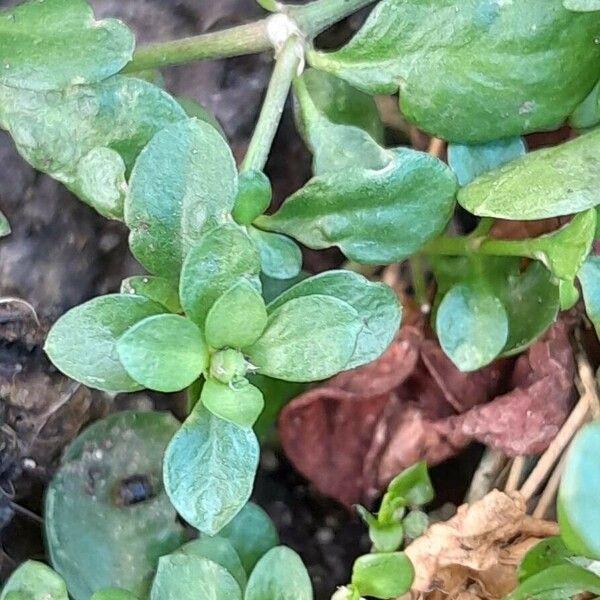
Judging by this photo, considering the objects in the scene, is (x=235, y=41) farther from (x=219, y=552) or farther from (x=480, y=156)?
(x=219, y=552)

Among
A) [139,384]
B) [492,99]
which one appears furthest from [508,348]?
[139,384]

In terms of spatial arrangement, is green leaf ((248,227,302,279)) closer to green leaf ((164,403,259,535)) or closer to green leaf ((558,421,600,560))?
green leaf ((164,403,259,535))

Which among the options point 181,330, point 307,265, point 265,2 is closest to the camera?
point 181,330

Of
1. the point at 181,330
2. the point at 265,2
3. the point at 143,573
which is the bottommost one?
the point at 143,573

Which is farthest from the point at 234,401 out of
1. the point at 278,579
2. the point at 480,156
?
the point at 480,156

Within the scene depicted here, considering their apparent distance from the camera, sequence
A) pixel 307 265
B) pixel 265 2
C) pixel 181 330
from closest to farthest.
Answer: pixel 181 330 → pixel 265 2 → pixel 307 265

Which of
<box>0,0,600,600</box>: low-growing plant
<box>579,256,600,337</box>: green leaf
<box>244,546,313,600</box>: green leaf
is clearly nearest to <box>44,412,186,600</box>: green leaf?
<box>0,0,600,600</box>: low-growing plant

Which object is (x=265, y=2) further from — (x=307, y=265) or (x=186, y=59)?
(x=307, y=265)
